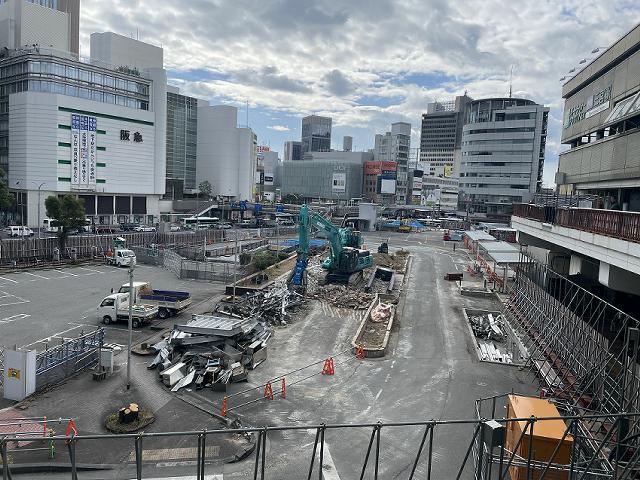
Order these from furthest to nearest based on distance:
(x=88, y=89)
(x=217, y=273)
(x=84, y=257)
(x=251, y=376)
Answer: (x=88, y=89), (x=84, y=257), (x=217, y=273), (x=251, y=376)

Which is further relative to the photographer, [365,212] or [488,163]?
[488,163]

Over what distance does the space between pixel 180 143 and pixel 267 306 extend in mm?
96113

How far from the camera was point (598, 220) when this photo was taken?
51.9 ft

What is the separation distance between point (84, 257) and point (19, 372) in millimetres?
32424

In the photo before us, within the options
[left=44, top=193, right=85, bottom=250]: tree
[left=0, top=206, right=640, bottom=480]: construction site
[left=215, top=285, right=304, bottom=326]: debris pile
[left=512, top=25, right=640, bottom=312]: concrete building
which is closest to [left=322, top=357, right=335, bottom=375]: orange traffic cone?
[left=0, top=206, right=640, bottom=480]: construction site

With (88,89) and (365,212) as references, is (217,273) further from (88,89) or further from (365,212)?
(365,212)

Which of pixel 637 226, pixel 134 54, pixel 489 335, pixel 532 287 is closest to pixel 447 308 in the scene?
→ pixel 489 335

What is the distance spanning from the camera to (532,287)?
2339 cm

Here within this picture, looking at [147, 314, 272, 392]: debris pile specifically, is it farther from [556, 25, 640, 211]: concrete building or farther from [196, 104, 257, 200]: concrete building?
[196, 104, 257, 200]: concrete building

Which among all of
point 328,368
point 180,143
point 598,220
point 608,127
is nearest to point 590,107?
point 608,127

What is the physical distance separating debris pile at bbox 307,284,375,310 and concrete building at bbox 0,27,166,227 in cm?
5263

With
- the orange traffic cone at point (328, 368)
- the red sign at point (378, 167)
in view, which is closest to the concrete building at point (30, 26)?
the orange traffic cone at point (328, 368)

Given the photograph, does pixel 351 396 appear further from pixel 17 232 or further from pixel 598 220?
pixel 17 232

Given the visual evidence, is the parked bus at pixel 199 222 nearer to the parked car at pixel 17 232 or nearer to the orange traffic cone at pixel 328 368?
the parked car at pixel 17 232
